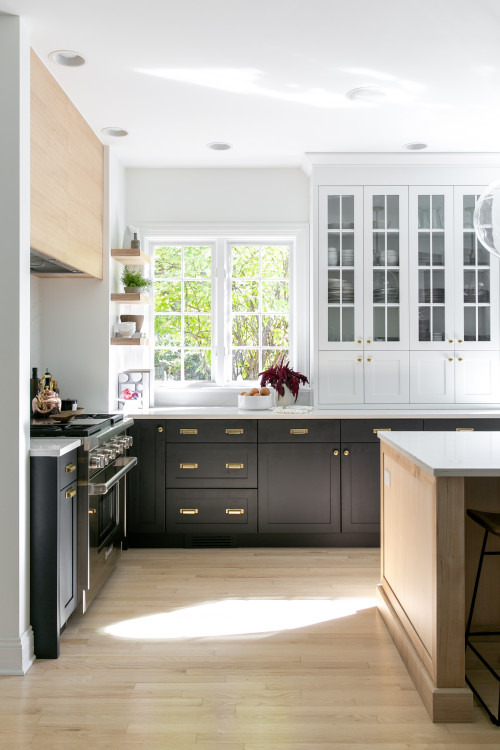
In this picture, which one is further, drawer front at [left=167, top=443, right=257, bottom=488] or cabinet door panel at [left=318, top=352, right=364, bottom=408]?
cabinet door panel at [left=318, top=352, right=364, bottom=408]

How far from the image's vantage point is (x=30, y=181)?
2.66 metres

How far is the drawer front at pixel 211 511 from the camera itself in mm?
4027

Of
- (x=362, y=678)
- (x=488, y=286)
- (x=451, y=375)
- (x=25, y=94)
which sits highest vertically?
(x=25, y=94)

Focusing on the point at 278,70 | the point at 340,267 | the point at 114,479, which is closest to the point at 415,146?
the point at 340,267

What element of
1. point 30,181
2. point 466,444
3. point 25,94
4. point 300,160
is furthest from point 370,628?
point 300,160

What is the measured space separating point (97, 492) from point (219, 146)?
2538mm

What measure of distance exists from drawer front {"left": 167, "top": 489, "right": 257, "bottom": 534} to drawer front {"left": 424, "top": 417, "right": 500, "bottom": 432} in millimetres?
1285

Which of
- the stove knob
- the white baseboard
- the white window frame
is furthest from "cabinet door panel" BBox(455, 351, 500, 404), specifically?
the white baseboard

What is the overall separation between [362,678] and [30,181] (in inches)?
101

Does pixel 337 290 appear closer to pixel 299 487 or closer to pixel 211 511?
pixel 299 487

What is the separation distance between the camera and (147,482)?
13.2 ft

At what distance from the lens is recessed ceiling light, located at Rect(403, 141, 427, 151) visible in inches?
159

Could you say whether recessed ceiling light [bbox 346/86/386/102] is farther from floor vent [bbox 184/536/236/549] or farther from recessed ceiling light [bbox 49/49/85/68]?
floor vent [bbox 184/536/236/549]

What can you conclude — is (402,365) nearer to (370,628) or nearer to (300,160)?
(300,160)
